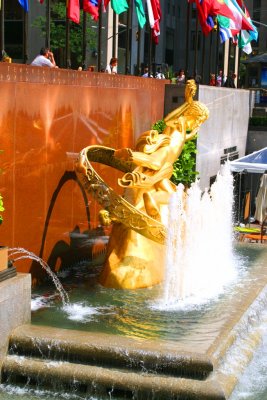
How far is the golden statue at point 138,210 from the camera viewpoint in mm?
11031

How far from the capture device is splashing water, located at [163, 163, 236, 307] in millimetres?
10922

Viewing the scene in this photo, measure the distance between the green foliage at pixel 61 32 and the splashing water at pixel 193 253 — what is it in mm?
24738

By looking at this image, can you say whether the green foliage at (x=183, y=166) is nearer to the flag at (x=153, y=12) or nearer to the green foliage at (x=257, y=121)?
the flag at (x=153, y=12)

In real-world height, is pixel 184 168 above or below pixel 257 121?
below

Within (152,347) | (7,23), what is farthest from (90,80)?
(7,23)

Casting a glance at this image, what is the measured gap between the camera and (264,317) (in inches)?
424

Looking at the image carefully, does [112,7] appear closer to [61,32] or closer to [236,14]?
[236,14]

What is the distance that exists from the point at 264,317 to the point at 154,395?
3.23 meters

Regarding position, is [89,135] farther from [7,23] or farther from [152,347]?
[7,23]

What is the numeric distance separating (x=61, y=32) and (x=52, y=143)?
89.2 feet

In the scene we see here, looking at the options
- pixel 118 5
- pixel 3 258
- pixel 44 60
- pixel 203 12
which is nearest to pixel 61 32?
pixel 203 12

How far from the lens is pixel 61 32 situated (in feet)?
125

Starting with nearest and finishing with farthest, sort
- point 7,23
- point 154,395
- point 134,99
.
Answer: point 154,395 < point 134,99 < point 7,23

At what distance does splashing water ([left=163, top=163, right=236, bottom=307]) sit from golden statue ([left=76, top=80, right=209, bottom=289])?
10.3 inches
